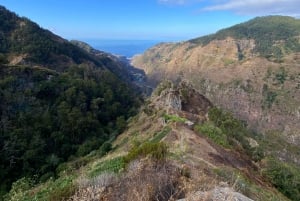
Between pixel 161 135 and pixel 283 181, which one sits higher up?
pixel 161 135

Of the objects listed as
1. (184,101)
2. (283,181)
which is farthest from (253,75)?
(283,181)

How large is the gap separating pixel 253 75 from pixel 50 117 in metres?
112

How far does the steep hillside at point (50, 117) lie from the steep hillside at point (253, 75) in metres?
37.2

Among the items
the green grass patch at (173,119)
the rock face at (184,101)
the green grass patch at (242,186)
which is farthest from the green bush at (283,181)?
the rock face at (184,101)

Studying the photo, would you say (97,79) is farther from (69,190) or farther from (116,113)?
(69,190)

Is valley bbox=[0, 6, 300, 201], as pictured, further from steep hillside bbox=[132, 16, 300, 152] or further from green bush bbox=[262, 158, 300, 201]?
steep hillside bbox=[132, 16, 300, 152]

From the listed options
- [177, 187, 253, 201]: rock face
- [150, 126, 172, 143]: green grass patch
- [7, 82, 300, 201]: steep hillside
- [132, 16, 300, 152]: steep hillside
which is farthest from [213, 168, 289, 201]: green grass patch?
[132, 16, 300, 152]: steep hillside

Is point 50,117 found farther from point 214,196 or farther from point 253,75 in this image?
point 253,75

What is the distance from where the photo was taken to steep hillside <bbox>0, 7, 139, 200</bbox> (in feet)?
102

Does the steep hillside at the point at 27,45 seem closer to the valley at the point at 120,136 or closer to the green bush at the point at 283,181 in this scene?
the valley at the point at 120,136

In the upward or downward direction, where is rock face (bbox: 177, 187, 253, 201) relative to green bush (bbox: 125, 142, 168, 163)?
upward

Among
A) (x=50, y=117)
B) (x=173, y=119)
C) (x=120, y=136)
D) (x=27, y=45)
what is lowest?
(x=120, y=136)

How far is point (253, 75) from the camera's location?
136 metres

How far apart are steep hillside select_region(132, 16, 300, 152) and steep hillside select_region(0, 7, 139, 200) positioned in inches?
1463
